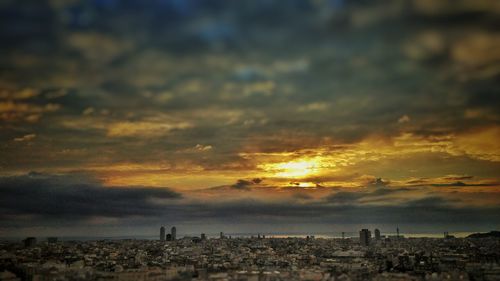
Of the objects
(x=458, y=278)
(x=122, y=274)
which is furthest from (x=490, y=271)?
(x=122, y=274)

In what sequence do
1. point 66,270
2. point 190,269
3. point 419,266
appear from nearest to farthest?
point 66,270 < point 190,269 < point 419,266

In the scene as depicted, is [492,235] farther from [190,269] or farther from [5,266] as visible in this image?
[5,266]

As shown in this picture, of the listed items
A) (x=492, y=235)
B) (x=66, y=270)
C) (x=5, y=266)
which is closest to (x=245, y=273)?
(x=66, y=270)

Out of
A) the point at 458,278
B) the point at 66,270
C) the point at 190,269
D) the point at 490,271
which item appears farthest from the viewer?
the point at 190,269

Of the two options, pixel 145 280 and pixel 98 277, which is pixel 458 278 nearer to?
pixel 145 280

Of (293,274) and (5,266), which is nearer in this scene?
(293,274)

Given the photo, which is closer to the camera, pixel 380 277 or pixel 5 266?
pixel 380 277

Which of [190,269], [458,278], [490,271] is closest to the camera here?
[458,278]

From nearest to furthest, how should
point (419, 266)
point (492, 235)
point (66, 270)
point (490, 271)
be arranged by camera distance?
point (490, 271)
point (66, 270)
point (419, 266)
point (492, 235)
